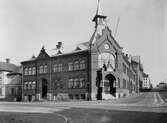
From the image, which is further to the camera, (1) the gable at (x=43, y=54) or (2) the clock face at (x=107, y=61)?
(1) the gable at (x=43, y=54)

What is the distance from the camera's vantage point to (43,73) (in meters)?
61.0

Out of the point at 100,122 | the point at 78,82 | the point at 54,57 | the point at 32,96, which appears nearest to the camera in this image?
the point at 100,122

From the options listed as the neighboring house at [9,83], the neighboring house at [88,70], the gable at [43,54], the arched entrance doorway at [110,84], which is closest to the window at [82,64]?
the neighboring house at [88,70]

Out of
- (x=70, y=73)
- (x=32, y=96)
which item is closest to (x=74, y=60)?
(x=70, y=73)

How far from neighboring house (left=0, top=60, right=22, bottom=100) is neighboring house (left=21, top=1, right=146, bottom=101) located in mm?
13088

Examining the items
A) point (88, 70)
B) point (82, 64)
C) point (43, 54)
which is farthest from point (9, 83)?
point (88, 70)

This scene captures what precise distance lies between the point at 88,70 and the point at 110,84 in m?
5.52

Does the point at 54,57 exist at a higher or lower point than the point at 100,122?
higher

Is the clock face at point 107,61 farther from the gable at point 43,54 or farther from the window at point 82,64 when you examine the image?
the gable at point 43,54

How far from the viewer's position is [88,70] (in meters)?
51.2

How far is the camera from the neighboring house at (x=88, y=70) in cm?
5062

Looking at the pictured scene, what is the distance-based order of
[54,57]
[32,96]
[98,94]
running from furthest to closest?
[32,96] → [54,57] → [98,94]

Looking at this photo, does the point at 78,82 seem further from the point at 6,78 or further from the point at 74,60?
the point at 6,78

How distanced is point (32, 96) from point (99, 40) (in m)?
23.4
